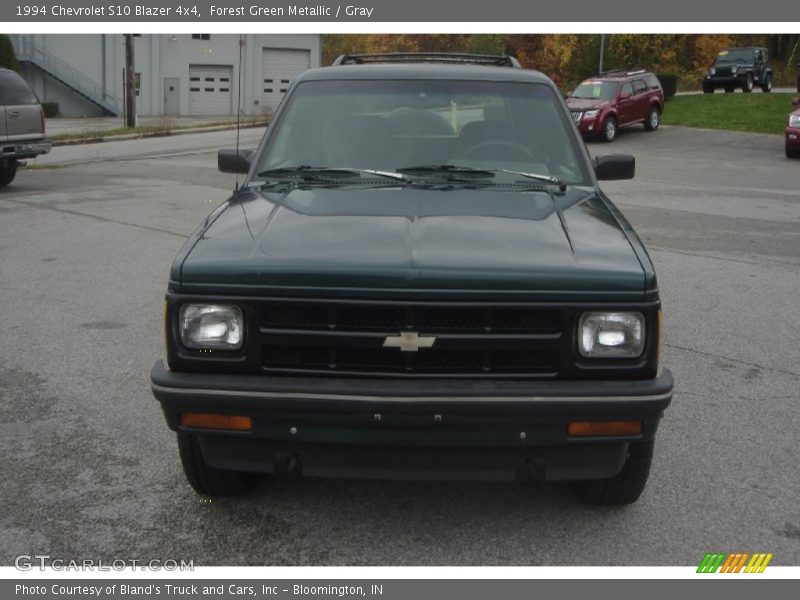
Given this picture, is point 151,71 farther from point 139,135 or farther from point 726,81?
point 726,81

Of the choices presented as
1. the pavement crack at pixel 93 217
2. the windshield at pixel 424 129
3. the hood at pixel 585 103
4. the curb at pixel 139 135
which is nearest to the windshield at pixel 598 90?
the hood at pixel 585 103

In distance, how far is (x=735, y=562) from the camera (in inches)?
145

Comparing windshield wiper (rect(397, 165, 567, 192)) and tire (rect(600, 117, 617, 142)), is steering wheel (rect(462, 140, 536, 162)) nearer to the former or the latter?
windshield wiper (rect(397, 165, 567, 192))

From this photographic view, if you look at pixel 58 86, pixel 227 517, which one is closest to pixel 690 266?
pixel 227 517

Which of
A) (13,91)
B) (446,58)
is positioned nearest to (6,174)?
(13,91)

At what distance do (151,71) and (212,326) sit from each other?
171ft

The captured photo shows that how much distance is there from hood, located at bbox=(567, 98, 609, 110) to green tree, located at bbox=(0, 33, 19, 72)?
102 ft

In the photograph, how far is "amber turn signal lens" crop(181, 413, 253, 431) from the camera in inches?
141

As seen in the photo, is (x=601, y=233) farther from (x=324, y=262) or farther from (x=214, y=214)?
(x=214, y=214)

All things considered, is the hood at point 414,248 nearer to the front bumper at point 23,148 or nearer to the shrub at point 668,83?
the front bumper at point 23,148

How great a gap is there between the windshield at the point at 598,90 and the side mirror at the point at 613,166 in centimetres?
2352

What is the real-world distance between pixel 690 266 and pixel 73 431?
256 inches

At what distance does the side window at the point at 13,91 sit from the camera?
16.2 m

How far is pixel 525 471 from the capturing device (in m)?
3.72
